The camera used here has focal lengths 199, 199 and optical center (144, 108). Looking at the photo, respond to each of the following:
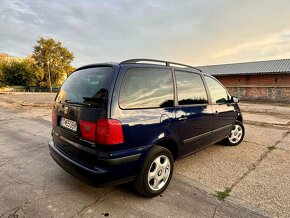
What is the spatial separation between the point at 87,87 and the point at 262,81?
22314mm

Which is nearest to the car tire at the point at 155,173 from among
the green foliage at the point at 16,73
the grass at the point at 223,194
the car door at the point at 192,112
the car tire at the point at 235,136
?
the car door at the point at 192,112

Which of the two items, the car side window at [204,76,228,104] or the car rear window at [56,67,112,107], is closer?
the car rear window at [56,67,112,107]

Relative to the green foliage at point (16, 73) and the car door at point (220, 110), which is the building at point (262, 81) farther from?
the green foliage at point (16, 73)

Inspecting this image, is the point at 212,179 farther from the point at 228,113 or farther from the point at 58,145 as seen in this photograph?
the point at 58,145

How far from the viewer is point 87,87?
2.68 m

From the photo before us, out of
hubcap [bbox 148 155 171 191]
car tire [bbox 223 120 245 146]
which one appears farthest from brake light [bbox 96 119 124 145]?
car tire [bbox 223 120 245 146]

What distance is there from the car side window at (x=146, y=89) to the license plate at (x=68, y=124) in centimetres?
74

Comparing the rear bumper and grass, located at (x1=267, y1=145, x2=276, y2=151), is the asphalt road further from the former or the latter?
grass, located at (x1=267, y1=145, x2=276, y2=151)

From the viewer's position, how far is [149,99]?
8.86 ft

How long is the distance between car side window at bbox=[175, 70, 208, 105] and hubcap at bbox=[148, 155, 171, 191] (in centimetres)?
93

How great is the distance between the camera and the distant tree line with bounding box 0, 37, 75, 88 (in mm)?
45938

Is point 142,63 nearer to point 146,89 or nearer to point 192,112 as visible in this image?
point 146,89

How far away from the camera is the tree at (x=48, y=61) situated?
160ft

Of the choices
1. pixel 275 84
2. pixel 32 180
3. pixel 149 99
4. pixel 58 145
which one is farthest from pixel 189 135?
pixel 275 84
